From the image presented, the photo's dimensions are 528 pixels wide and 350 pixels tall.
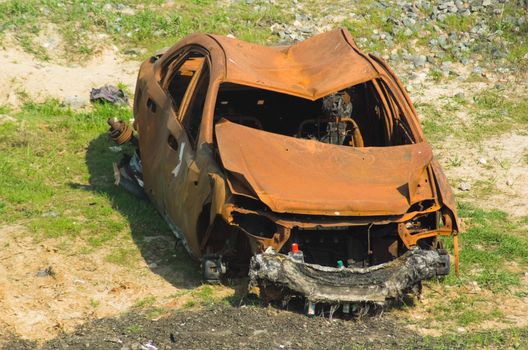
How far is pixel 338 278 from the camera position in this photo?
23.1ft

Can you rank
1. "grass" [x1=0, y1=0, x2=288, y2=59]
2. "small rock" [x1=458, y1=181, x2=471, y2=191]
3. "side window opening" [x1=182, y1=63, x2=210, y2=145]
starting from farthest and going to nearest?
1. "grass" [x1=0, y1=0, x2=288, y2=59]
2. "small rock" [x1=458, y1=181, x2=471, y2=191]
3. "side window opening" [x1=182, y1=63, x2=210, y2=145]

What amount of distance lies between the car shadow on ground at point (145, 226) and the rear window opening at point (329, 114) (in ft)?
3.94

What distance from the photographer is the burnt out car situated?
7.13m

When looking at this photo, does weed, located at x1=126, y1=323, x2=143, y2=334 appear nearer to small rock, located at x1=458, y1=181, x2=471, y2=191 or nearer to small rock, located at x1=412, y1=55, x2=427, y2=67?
small rock, located at x1=458, y1=181, x2=471, y2=191

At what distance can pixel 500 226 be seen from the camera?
984 centimetres

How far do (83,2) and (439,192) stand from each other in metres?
9.43

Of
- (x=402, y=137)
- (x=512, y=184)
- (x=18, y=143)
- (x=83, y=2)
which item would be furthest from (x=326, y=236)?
(x=83, y=2)

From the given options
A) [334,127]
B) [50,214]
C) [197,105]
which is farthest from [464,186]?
[50,214]

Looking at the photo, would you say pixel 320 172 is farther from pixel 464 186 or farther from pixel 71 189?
pixel 464 186

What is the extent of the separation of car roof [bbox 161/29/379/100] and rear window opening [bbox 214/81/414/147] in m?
0.31

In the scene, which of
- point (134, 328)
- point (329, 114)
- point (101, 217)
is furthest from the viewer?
point (101, 217)

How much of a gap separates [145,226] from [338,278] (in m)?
2.83

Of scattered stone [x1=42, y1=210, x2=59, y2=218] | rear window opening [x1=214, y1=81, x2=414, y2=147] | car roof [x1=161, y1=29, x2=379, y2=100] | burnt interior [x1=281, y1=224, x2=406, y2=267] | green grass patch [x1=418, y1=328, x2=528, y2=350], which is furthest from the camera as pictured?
scattered stone [x1=42, y1=210, x2=59, y2=218]

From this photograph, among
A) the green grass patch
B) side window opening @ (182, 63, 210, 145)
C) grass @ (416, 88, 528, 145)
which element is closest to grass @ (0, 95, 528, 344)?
the green grass patch
